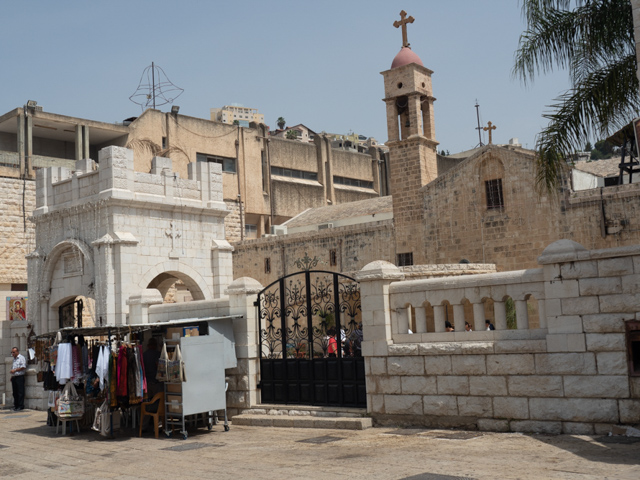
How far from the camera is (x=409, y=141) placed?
26.7 m

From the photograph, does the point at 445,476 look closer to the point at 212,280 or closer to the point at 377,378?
the point at 377,378

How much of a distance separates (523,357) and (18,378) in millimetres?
13382

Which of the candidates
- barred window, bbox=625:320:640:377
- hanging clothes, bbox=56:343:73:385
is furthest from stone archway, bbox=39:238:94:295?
barred window, bbox=625:320:640:377

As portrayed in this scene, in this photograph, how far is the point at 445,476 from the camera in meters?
7.27

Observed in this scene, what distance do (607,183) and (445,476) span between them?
2443cm

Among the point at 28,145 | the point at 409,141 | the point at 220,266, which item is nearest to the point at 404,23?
the point at 409,141

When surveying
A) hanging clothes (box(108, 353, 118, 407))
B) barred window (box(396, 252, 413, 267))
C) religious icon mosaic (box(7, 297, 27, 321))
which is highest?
barred window (box(396, 252, 413, 267))

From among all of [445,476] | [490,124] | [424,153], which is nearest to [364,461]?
[445,476]

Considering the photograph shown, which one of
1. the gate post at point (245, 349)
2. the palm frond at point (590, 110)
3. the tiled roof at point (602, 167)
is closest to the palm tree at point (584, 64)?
the palm frond at point (590, 110)

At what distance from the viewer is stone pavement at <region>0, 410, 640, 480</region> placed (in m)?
7.46

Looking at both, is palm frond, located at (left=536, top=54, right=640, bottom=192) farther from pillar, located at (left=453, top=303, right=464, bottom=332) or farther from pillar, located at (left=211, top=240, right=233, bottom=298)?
pillar, located at (left=211, top=240, right=233, bottom=298)

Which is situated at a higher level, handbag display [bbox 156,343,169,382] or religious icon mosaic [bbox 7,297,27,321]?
religious icon mosaic [bbox 7,297,27,321]

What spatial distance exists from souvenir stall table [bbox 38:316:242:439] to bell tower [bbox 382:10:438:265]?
14.7 meters

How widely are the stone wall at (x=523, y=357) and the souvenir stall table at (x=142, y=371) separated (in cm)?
281
